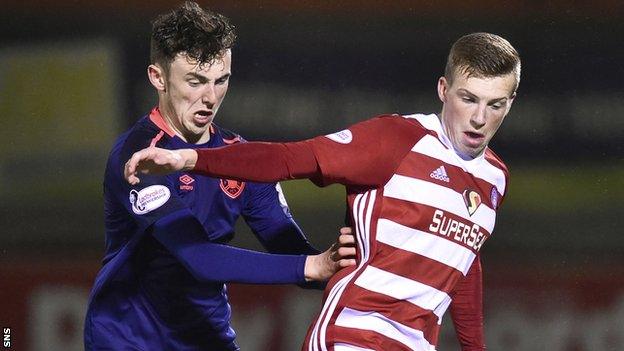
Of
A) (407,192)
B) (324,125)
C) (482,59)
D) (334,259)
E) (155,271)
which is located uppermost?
(482,59)

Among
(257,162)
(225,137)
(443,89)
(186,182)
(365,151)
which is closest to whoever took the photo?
(257,162)

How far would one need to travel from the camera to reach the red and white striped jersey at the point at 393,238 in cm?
255

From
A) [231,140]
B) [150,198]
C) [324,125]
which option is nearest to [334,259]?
[150,198]

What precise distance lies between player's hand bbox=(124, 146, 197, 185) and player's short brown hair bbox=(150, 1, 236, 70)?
0.85 m

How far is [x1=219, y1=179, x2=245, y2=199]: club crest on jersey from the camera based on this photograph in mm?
3143

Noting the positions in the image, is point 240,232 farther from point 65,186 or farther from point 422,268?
point 422,268

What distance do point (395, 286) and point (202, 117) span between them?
0.86 metres

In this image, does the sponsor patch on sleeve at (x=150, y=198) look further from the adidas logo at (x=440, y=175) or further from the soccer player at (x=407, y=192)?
the adidas logo at (x=440, y=175)

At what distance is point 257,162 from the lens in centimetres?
241

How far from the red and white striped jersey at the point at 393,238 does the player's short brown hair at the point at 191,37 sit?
2.37ft

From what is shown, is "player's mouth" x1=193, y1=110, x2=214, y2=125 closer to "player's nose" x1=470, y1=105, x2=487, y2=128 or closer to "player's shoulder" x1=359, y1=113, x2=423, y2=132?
"player's shoulder" x1=359, y1=113, x2=423, y2=132

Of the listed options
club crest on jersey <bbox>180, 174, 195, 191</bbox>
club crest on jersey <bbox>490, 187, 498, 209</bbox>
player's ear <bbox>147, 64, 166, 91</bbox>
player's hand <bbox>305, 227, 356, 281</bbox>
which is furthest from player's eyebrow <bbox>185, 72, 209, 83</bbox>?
club crest on jersey <bbox>490, 187, 498, 209</bbox>

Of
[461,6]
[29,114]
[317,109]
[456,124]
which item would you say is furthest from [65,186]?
[456,124]

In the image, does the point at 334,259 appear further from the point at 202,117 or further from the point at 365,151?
the point at 202,117
